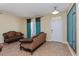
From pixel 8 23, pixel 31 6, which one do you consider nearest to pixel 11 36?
pixel 8 23

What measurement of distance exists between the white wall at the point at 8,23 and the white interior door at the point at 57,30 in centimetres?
263

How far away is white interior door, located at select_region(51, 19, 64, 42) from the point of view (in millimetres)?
7368

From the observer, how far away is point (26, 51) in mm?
5250

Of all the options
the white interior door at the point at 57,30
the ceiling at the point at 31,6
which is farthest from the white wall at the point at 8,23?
the white interior door at the point at 57,30

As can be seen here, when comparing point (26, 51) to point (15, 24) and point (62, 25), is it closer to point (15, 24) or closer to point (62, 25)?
point (62, 25)

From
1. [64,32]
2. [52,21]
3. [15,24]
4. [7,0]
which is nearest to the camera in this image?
[7,0]

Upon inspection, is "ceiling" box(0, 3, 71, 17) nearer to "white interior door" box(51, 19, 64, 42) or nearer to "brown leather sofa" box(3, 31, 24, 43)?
"white interior door" box(51, 19, 64, 42)

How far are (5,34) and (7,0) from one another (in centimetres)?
488

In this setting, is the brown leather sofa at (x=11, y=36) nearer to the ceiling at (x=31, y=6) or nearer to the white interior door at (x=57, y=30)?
the ceiling at (x=31, y=6)

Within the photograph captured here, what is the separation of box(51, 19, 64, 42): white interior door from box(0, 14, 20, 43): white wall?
8.62ft

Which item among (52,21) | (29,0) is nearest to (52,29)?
(52,21)

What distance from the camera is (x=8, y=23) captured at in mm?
8211

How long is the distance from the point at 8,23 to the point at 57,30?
3.26 metres

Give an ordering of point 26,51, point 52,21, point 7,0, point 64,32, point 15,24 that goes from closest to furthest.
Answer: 1. point 7,0
2. point 26,51
3. point 64,32
4. point 52,21
5. point 15,24
